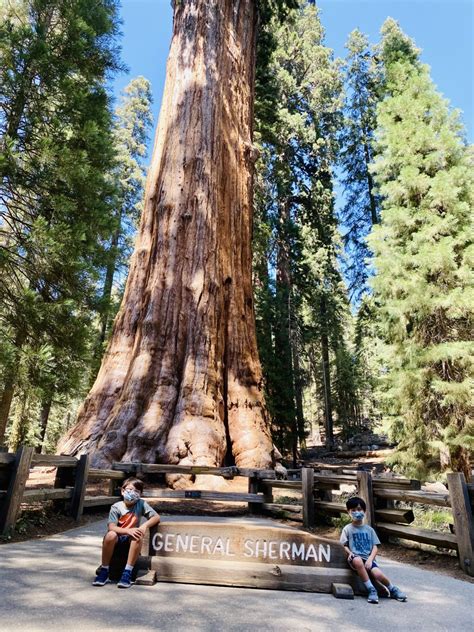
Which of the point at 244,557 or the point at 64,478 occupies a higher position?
the point at 64,478

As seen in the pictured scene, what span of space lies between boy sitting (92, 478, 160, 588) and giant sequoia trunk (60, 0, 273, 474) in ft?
14.3

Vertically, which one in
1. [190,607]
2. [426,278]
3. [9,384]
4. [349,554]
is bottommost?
[190,607]

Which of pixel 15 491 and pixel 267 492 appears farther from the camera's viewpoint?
pixel 267 492

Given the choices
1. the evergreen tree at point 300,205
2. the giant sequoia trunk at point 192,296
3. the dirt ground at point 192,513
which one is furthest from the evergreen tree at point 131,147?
the dirt ground at point 192,513

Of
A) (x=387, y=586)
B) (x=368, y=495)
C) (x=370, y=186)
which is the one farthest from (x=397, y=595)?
(x=370, y=186)

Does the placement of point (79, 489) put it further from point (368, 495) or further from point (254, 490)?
point (368, 495)

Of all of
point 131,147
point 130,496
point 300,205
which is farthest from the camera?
point 131,147

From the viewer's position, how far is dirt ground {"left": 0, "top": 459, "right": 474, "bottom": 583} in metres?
4.84

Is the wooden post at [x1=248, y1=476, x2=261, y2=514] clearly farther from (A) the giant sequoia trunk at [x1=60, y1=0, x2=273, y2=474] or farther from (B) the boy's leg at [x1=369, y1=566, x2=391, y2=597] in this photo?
(B) the boy's leg at [x1=369, y1=566, x2=391, y2=597]

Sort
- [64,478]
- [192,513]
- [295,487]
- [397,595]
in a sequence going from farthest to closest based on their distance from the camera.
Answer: [295,487] → [192,513] → [64,478] → [397,595]

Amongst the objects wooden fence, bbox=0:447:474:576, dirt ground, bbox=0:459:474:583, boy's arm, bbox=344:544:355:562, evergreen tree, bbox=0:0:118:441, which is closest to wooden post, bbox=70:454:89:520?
wooden fence, bbox=0:447:474:576

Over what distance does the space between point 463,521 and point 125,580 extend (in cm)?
338

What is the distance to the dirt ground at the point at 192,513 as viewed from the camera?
484cm

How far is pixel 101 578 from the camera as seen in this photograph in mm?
3279
